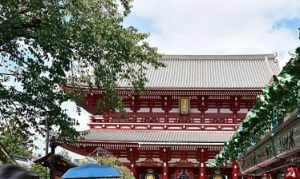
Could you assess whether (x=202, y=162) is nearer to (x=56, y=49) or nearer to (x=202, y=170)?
(x=202, y=170)

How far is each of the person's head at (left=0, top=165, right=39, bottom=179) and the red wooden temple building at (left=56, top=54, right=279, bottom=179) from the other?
25883 millimetres

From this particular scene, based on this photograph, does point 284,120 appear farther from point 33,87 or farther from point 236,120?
point 236,120

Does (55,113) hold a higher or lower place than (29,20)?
lower

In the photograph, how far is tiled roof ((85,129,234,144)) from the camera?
28.4 meters

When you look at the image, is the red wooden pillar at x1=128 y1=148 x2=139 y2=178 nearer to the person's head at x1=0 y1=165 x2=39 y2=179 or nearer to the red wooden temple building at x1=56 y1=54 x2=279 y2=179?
the red wooden temple building at x1=56 y1=54 x2=279 y2=179

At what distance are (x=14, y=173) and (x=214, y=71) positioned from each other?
33579mm

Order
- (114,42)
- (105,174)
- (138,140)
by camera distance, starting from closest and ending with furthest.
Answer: (105,174) → (114,42) → (138,140)

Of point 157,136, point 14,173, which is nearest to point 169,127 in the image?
point 157,136

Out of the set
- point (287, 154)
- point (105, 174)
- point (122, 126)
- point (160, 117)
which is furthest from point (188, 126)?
point (287, 154)

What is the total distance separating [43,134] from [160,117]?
1623 centimetres

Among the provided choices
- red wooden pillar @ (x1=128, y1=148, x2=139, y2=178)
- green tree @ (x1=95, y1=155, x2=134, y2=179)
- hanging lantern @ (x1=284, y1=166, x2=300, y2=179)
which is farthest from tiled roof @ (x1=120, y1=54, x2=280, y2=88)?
hanging lantern @ (x1=284, y1=166, x2=300, y2=179)

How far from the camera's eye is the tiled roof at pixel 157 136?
28.4 metres

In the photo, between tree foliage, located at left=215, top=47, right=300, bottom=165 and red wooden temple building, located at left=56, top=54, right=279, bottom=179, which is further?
red wooden temple building, located at left=56, top=54, right=279, bottom=179

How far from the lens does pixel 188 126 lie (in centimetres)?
3012
